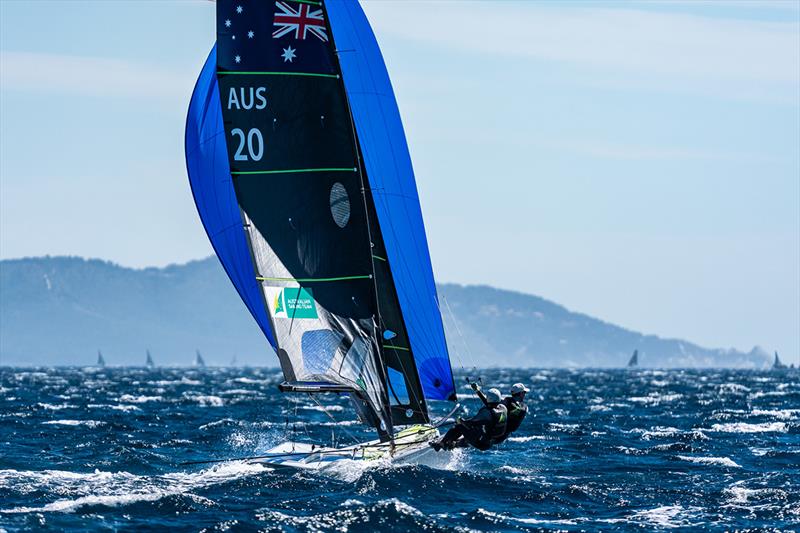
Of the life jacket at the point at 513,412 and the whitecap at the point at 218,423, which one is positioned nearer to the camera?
the life jacket at the point at 513,412

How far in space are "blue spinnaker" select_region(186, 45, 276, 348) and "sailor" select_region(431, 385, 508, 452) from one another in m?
4.09

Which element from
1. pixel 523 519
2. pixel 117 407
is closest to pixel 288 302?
pixel 523 519

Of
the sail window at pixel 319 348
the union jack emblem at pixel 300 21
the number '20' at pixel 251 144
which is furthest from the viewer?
the sail window at pixel 319 348

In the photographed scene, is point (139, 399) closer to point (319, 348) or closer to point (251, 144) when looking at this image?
point (319, 348)

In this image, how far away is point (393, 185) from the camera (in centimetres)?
2452

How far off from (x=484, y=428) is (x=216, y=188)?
662 centimetres

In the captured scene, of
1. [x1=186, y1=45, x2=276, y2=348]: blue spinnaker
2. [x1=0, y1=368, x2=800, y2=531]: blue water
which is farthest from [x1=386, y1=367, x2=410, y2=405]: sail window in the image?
[x1=186, y1=45, x2=276, y2=348]: blue spinnaker

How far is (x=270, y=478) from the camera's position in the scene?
76.9ft

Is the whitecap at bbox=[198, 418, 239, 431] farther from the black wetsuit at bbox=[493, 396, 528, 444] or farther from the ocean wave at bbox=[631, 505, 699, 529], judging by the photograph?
the ocean wave at bbox=[631, 505, 699, 529]

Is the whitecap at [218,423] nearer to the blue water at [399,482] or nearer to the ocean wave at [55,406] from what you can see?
the blue water at [399,482]

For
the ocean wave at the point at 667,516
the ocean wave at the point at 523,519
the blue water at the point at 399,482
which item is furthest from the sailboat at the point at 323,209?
the ocean wave at the point at 667,516

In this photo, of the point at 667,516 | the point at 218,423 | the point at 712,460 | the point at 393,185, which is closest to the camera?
the point at 667,516

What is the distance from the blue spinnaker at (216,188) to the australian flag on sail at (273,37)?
5.55 ft

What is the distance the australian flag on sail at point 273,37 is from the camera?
23109 millimetres
